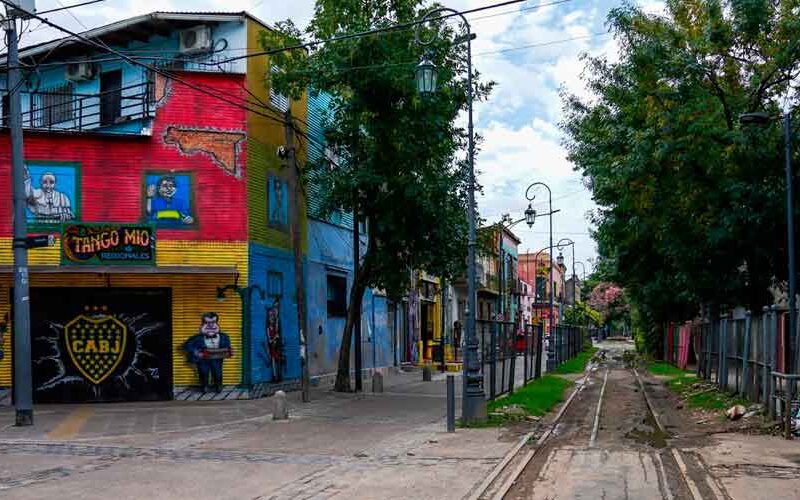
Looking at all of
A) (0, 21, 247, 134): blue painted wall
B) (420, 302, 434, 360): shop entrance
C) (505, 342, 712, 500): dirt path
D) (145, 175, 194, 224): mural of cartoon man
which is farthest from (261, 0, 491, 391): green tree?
(420, 302, 434, 360): shop entrance

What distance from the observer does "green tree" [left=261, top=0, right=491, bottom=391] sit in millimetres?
21172

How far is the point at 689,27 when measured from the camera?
73.6 ft

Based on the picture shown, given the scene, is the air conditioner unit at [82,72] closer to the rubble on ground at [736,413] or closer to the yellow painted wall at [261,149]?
the yellow painted wall at [261,149]

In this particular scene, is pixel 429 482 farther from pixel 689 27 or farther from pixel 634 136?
pixel 689 27

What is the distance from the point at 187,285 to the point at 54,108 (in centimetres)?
853

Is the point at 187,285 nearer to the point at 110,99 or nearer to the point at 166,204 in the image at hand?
the point at 166,204

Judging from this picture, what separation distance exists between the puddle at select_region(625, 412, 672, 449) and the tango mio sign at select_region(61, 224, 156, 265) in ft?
38.6

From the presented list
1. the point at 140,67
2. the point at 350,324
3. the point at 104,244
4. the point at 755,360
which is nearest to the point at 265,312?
the point at 350,324

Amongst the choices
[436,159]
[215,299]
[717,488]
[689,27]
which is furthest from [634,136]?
[717,488]

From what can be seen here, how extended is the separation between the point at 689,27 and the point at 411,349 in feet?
73.1

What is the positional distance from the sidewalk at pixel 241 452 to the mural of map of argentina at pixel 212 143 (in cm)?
592

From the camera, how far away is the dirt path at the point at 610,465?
9.99m

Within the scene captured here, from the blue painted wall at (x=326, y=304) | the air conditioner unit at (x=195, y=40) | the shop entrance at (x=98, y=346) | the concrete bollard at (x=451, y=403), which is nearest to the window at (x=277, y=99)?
the air conditioner unit at (x=195, y=40)

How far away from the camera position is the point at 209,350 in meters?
21.1
